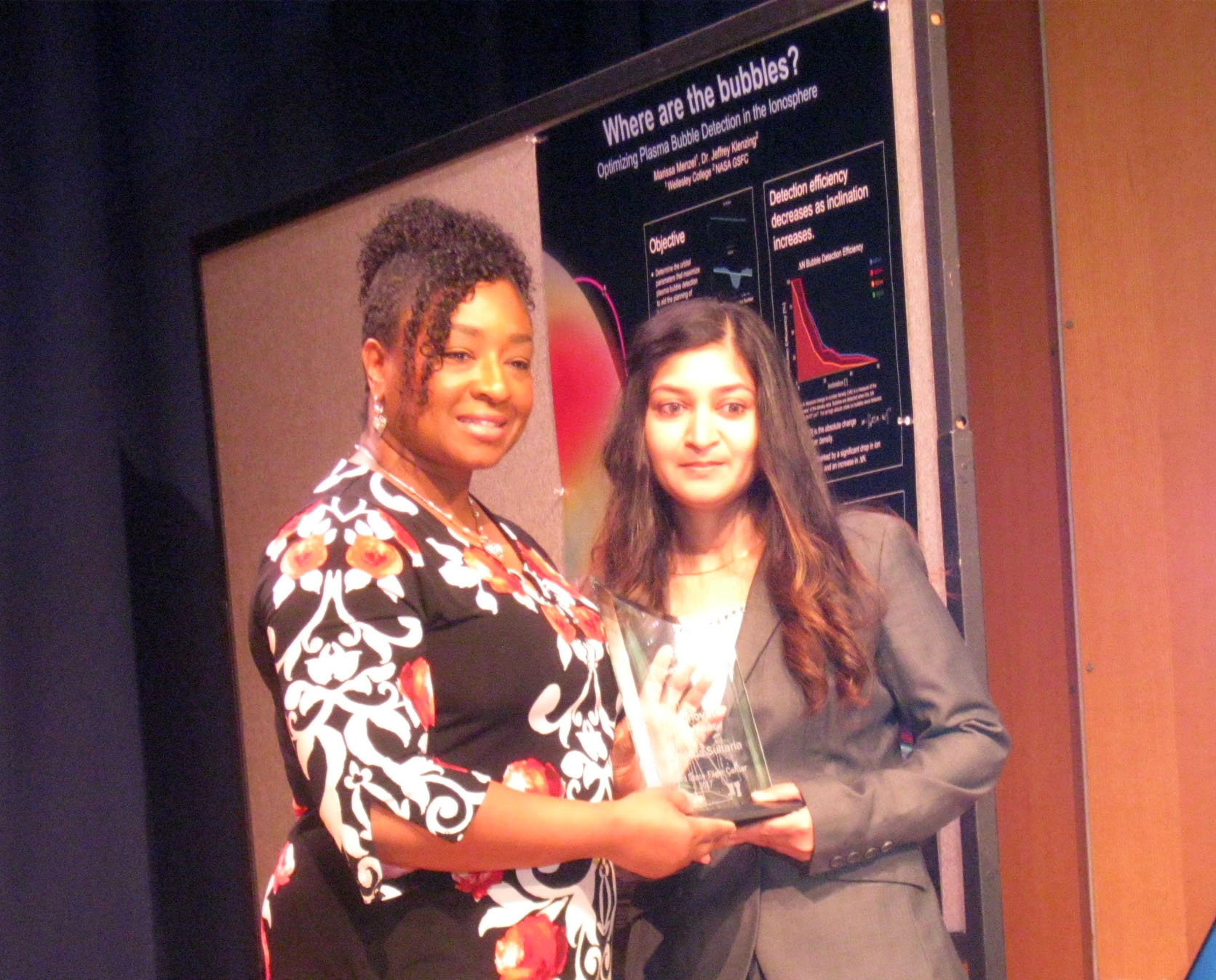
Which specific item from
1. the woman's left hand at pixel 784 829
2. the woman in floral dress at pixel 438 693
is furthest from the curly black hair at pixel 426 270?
the woman's left hand at pixel 784 829

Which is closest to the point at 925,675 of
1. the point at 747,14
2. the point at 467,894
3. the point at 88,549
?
the point at 467,894

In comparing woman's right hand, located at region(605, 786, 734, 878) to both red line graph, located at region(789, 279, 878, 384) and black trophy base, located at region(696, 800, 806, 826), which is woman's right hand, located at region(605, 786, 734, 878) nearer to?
black trophy base, located at region(696, 800, 806, 826)

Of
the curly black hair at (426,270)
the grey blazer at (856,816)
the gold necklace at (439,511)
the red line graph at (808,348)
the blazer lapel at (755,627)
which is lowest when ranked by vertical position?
the grey blazer at (856,816)

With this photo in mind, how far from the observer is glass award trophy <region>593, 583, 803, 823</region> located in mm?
1717

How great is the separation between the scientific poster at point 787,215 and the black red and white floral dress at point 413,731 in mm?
629

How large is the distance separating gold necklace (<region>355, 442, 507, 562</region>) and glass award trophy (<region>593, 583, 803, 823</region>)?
20 cm

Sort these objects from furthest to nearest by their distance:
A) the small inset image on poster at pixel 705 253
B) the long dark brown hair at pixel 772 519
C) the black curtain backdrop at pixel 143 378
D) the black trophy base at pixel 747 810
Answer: the black curtain backdrop at pixel 143 378, the small inset image on poster at pixel 705 253, the long dark brown hair at pixel 772 519, the black trophy base at pixel 747 810

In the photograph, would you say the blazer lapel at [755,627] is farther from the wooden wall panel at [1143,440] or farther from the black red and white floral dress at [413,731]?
the wooden wall panel at [1143,440]

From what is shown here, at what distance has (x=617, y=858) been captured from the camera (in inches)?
62.4

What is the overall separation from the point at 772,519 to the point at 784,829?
43 centimetres

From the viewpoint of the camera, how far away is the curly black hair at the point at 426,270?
5.68 ft

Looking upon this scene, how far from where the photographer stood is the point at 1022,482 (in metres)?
2.60

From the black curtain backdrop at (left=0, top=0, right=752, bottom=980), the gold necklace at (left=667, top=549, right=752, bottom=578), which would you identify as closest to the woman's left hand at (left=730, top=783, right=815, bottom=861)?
the gold necklace at (left=667, top=549, right=752, bottom=578)

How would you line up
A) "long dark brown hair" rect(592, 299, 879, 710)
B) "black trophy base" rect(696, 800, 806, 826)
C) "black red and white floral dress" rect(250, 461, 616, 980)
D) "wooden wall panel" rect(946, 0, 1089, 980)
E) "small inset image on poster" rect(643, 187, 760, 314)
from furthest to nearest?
"wooden wall panel" rect(946, 0, 1089, 980)
"small inset image on poster" rect(643, 187, 760, 314)
"long dark brown hair" rect(592, 299, 879, 710)
"black trophy base" rect(696, 800, 806, 826)
"black red and white floral dress" rect(250, 461, 616, 980)
